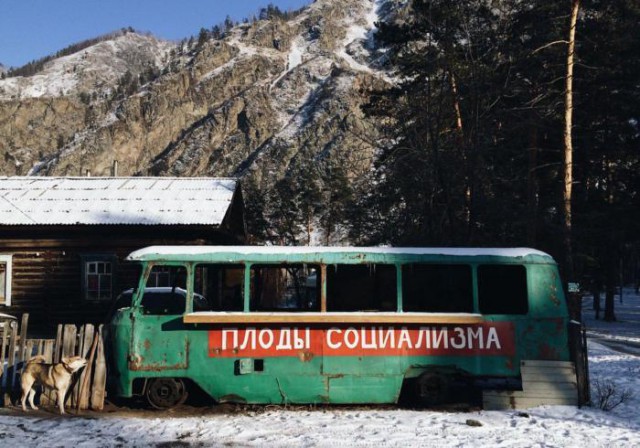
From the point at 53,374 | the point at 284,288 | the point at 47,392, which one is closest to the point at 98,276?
the point at 47,392

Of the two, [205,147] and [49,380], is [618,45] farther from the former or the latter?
[205,147]

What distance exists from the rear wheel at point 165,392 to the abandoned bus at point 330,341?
2cm

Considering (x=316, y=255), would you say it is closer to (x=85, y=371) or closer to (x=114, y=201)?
(x=85, y=371)

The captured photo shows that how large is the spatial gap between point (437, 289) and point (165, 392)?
4.55m

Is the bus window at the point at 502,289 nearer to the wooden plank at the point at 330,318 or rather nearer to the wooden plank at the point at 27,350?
→ the wooden plank at the point at 330,318

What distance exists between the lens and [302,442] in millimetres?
6477

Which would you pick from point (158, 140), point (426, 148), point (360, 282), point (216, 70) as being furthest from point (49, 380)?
point (216, 70)

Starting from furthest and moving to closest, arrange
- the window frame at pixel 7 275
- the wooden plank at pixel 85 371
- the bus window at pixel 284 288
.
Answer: the window frame at pixel 7 275
the bus window at pixel 284 288
the wooden plank at pixel 85 371

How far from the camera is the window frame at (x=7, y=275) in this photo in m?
17.0

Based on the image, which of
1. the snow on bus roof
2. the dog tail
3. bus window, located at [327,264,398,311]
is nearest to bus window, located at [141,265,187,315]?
the snow on bus roof

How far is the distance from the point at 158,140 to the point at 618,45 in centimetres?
13579

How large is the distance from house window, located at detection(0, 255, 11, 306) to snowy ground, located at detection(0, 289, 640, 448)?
1056cm

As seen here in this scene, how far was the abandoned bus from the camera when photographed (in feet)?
26.0

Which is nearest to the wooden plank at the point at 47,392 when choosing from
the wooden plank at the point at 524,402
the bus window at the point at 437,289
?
the bus window at the point at 437,289
